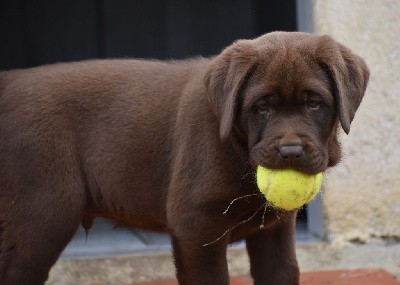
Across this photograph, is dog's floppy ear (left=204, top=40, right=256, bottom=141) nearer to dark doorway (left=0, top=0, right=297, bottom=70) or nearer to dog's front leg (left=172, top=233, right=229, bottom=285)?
dog's front leg (left=172, top=233, right=229, bottom=285)

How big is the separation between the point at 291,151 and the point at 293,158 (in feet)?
0.11

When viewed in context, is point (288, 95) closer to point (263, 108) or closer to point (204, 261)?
point (263, 108)

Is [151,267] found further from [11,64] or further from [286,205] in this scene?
[11,64]

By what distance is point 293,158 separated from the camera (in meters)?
3.58

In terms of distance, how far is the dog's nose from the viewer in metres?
3.56

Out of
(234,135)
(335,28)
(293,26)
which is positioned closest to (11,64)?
(293,26)

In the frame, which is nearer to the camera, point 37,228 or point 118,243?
point 37,228

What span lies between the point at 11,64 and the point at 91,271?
243 centimetres

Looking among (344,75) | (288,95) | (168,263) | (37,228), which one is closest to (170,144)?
(37,228)

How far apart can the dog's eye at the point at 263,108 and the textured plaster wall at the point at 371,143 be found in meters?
2.06

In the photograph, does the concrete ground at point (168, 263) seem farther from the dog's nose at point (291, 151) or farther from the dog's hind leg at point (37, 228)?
the dog's nose at point (291, 151)

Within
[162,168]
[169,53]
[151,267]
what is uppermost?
[162,168]

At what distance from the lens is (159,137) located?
4352 mm

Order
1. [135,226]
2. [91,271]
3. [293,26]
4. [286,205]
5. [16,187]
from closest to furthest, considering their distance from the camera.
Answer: [286,205], [16,187], [135,226], [91,271], [293,26]
